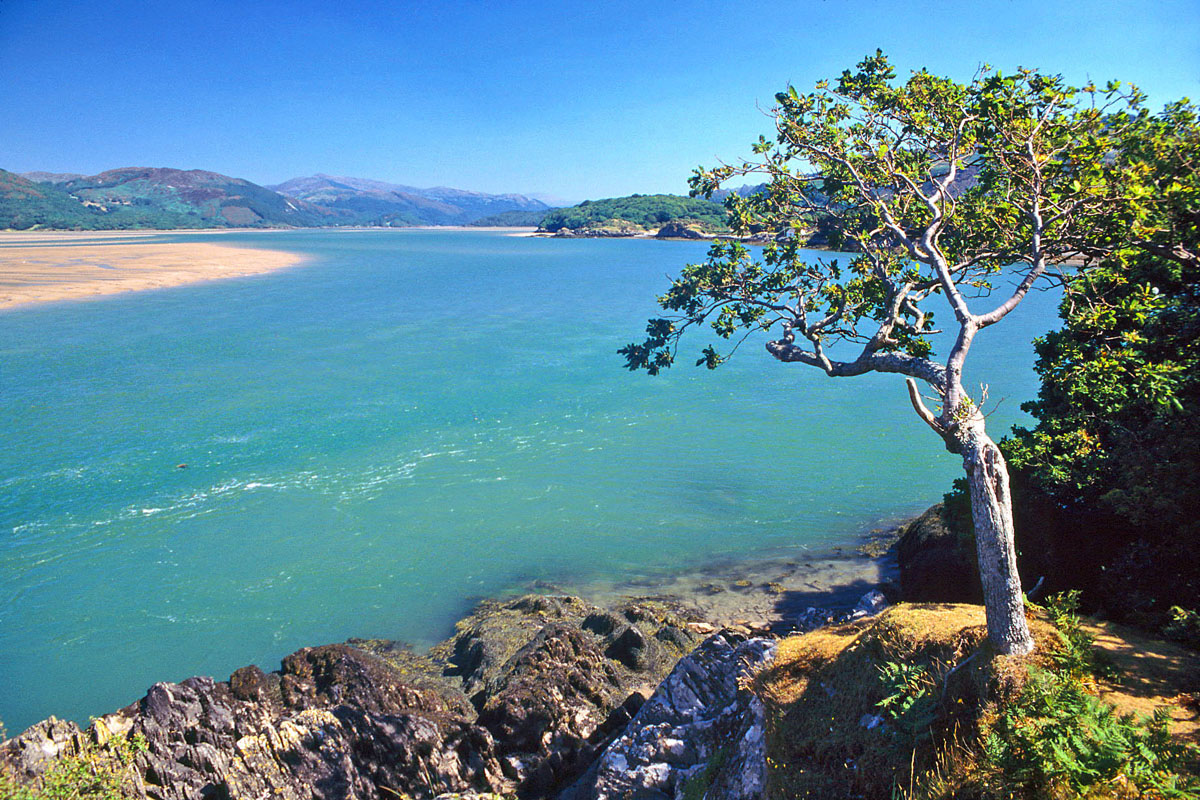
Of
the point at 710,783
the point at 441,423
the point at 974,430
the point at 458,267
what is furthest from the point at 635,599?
the point at 458,267

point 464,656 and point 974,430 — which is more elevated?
point 974,430

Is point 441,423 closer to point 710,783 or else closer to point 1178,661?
point 710,783

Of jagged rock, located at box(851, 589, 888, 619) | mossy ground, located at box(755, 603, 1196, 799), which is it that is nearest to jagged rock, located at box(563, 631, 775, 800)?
mossy ground, located at box(755, 603, 1196, 799)

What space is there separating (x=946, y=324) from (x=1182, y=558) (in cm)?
4441

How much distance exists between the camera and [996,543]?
24.5ft

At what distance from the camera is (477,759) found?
37.1ft

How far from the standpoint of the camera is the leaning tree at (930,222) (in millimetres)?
8016

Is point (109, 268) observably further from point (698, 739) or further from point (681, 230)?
point (681, 230)

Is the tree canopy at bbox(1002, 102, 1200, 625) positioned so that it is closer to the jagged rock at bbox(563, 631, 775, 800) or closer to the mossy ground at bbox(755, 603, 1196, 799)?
the mossy ground at bbox(755, 603, 1196, 799)

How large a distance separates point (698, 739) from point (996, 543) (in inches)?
199

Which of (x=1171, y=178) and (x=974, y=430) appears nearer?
(x=974, y=430)

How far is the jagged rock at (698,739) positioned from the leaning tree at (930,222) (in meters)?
3.41

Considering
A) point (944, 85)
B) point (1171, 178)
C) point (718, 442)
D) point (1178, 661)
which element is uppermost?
point (944, 85)

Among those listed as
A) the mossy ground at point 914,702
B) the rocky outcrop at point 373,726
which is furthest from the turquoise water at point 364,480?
Result: the mossy ground at point 914,702
